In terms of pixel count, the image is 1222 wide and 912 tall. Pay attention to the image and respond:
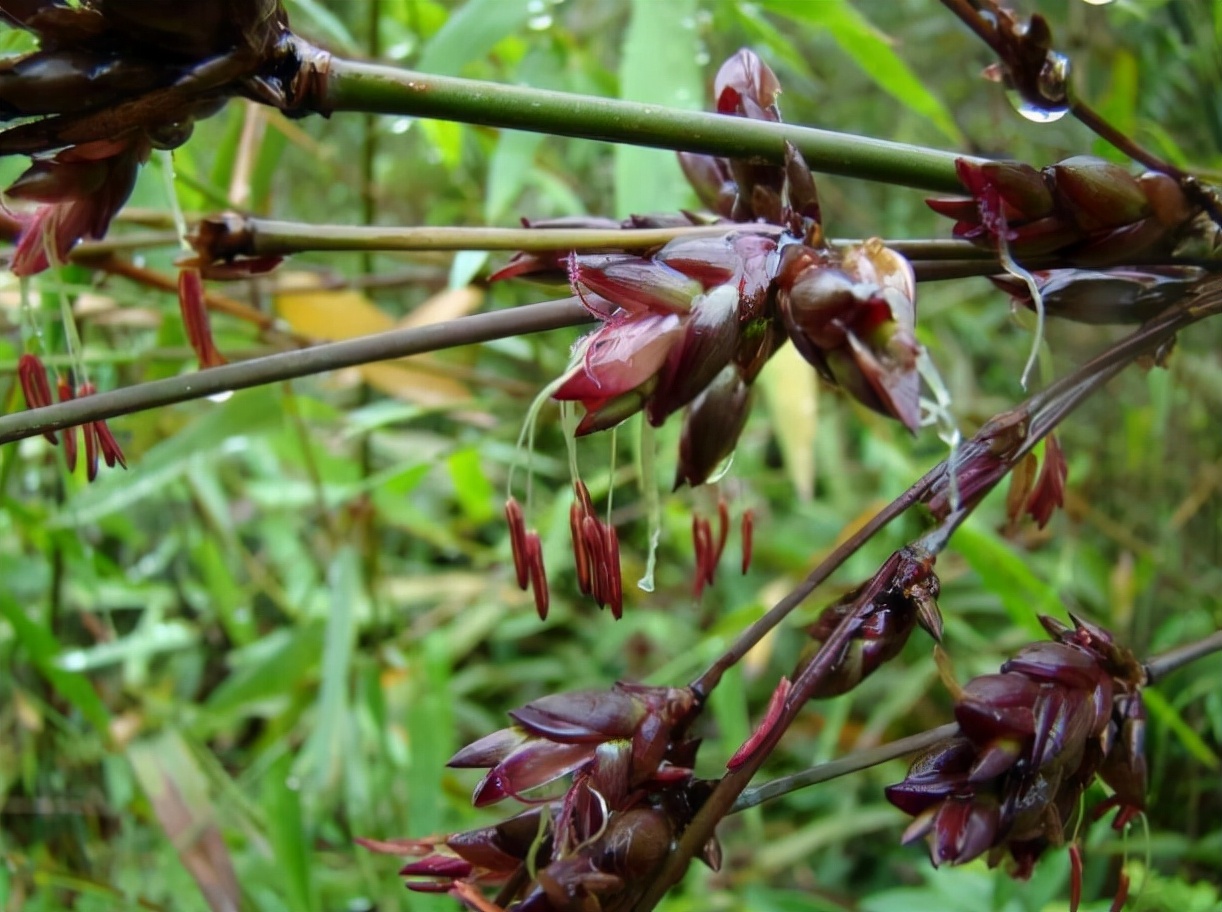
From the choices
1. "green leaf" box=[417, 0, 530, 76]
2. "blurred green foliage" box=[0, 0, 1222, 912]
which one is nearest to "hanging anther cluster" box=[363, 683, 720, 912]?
"blurred green foliage" box=[0, 0, 1222, 912]

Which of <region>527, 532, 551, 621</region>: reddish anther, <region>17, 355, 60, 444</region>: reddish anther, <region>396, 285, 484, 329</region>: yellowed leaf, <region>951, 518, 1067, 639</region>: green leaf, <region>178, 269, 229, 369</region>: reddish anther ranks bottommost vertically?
<region>951, 518, 1067, 639</region>: green leaf

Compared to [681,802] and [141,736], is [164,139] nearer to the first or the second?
[681,802]

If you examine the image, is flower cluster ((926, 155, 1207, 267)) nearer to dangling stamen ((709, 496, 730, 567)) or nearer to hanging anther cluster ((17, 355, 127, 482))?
dangling stamen ((709, 496, 730, 567))

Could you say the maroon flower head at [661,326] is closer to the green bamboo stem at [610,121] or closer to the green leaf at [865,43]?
the green bamboo stem at [610,121]

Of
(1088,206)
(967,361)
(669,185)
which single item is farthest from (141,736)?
(967,361)

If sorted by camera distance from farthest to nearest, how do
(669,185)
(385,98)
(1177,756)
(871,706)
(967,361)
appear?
(967,361) → (871,706) → (1177,756) → (669,185) → (385,98)

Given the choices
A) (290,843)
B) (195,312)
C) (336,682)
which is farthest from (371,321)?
(195,312)
